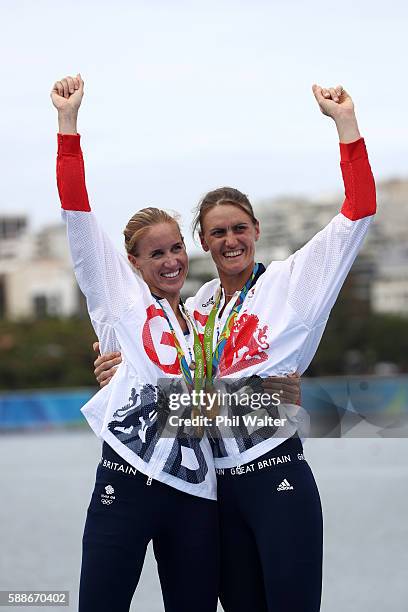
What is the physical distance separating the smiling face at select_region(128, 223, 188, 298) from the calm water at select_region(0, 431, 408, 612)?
2297 mm

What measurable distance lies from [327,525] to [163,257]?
5.80 metres

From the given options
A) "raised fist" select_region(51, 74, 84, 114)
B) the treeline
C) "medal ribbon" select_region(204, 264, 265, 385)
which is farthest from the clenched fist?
the treeline

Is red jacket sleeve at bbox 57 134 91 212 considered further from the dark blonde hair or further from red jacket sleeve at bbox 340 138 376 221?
red jacket sleeve at bbox 340 138 376 221

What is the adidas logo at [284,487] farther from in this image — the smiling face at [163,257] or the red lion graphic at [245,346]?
the smiling face at [163,257]

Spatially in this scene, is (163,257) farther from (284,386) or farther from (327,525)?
(327,525)

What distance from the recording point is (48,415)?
83.6 ft

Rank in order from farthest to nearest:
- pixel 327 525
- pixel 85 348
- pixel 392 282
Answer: pixel 392 282, pixel 85 348, pixel 327 525

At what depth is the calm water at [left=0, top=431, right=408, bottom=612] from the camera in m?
5.80

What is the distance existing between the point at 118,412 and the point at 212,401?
26cm

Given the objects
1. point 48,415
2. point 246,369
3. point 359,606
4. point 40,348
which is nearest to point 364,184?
point 246,369

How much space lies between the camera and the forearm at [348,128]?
3.08 metres

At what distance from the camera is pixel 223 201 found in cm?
328

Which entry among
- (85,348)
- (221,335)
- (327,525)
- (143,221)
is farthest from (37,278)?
(221,335)

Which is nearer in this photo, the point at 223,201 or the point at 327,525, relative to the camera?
the point at 223,201
